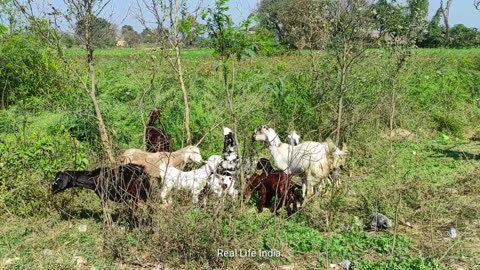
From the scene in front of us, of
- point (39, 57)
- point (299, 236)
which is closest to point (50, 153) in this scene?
point (299, 236)

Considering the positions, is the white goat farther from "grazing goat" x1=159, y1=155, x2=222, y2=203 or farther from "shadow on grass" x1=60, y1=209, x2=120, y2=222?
"shadow on grass" x1=60, y1=209, x2=120, y2=222

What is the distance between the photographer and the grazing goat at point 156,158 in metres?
5.59

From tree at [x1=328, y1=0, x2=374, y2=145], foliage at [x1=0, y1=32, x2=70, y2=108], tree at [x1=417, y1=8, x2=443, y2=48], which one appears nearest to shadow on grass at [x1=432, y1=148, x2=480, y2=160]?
tree at [x1=417, y1=8, x2=443, y2=48]

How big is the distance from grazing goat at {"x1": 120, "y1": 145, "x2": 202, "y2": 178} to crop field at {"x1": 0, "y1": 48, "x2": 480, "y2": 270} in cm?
33

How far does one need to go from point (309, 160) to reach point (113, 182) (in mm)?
2137

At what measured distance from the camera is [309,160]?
5.61 m

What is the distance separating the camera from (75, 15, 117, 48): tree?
494 cm

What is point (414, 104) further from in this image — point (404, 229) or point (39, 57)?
point (39, 57)

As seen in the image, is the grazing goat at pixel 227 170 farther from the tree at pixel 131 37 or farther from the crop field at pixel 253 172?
the tree at pixel 131 37

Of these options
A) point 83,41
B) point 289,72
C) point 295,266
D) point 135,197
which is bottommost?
point 295,266

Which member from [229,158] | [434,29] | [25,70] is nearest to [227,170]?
[229,158]

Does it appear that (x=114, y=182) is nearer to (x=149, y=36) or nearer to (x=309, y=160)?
(x=309, y=160)

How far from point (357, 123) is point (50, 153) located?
4.69 metres

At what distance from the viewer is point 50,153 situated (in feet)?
18.5
